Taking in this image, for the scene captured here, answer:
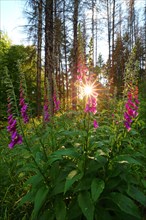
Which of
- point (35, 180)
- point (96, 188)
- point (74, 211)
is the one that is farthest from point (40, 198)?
point (96, 188)

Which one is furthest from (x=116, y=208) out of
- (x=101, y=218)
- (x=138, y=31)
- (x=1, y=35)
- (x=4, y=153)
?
(x=138, y=31)

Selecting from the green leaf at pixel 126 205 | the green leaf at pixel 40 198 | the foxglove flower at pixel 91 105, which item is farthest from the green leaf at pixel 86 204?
the foxglove flower at pixel 91 105

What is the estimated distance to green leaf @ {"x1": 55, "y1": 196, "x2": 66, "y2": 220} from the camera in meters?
2.54

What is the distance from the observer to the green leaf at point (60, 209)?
2.54 meters

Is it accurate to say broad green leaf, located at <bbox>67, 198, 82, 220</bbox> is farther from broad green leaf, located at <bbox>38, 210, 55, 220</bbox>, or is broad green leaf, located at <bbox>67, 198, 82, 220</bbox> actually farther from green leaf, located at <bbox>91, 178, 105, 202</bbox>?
green leaf, located at <bbox>91, 178, 105, 202</bbox>

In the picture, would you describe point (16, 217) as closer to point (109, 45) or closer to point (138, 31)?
point (109, 45)

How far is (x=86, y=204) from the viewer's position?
2426 millimetres

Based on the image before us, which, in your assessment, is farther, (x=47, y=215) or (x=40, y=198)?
(x=47, y=215)

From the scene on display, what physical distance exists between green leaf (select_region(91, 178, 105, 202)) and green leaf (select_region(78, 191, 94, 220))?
14 centimetres

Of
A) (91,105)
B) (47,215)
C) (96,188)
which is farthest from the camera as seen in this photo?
(91,105)

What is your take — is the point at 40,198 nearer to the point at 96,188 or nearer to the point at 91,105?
the point at 96,188

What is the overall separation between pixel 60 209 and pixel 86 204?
34cm

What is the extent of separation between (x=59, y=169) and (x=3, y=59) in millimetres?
18961

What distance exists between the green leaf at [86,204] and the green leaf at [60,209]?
0.78 ft
